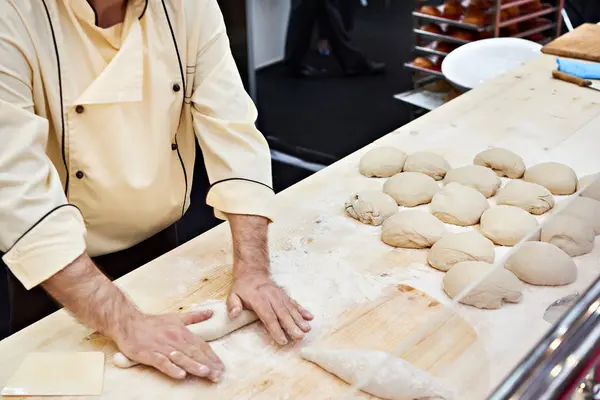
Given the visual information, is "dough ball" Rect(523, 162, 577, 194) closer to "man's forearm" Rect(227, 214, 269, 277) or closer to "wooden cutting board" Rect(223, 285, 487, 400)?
"wooden cutting board" Rect(223, 285, 487, 400)

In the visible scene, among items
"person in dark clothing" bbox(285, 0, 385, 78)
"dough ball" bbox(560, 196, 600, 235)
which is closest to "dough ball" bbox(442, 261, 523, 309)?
"dough ball" bbox(560, 196, 600, 235)

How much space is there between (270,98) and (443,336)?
11.4ft

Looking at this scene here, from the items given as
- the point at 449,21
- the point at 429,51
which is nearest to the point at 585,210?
the point at 449,21

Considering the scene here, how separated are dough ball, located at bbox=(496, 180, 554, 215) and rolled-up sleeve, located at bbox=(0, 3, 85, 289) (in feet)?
3.63

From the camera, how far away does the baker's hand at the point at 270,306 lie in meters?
1.26

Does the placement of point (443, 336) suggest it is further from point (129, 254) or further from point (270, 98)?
point (270, 98)

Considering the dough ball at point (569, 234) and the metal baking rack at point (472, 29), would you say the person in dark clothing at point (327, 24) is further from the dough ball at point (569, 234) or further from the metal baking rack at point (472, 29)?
the dough ball at point (569, 234)

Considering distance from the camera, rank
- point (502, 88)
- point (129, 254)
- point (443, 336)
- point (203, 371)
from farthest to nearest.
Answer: point (502, 88)
point (129, 254)
point (203, 371)
point (443, 336)

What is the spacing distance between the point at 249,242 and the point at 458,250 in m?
0.48

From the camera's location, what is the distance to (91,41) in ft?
4.49

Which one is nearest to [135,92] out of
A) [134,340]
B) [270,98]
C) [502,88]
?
[134,340]

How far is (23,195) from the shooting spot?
3.95 ft

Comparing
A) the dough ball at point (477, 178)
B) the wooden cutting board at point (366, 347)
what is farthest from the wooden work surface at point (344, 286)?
the dough ball at point (477, 178)

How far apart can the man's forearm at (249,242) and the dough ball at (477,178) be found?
612mm
